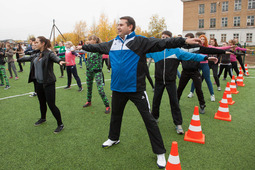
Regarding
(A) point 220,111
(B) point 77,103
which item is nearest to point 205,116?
(A) point 220,111

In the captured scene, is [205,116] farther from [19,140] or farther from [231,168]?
[19,140]

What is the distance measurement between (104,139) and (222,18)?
167 ft

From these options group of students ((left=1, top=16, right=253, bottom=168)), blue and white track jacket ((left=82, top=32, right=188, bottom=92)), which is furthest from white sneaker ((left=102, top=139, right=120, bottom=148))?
blue and white track jacket ((left=82, top=32, right=188, bottom=92))

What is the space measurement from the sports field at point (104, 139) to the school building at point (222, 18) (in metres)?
46.0

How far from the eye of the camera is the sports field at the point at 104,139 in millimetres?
3014

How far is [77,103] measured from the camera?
6.32 metres

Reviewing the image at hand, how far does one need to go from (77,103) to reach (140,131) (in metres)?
2.99

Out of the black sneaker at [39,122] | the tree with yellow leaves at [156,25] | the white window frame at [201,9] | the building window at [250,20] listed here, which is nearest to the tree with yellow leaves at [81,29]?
the tree with yellow leaves at [156,25]

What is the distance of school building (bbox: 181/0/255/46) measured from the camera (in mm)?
42466

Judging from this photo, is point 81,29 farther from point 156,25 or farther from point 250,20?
point 250,20

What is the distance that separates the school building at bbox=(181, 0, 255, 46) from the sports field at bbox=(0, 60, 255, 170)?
46003 millimetres

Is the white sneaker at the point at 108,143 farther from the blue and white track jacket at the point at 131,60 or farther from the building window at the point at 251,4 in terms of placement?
the building window at the point at 251,4

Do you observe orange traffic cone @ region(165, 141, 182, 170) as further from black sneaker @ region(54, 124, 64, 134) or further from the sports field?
black sneaker @ region(54, 124, 64, 134)

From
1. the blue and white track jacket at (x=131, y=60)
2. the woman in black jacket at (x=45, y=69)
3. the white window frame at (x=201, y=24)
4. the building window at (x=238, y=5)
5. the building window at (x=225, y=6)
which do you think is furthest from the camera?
the white window frame at (x=201, y=24)
